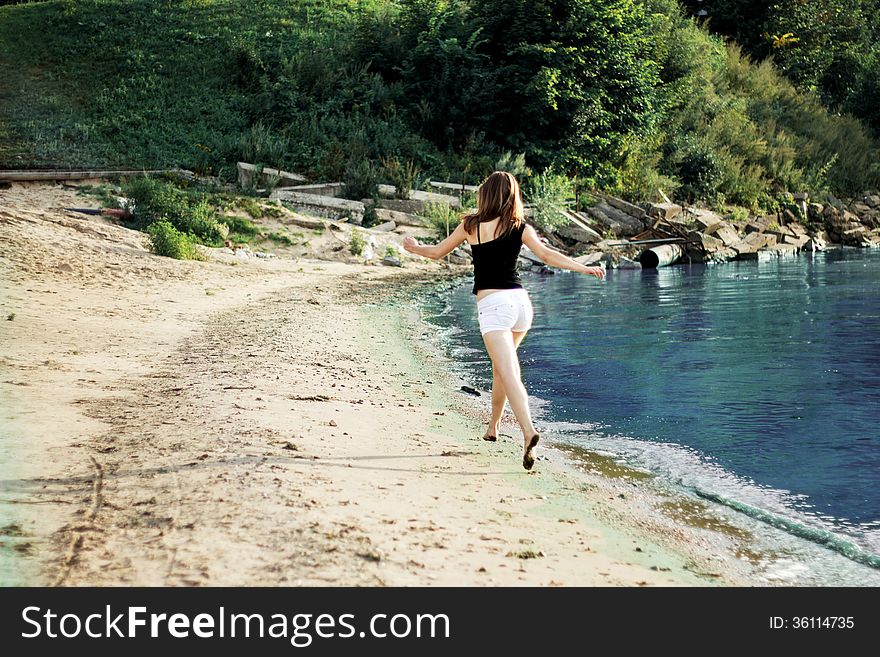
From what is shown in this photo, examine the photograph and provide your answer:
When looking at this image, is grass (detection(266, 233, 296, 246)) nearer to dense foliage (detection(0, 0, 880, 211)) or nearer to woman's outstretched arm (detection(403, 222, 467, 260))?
dense foliage (detection(0, 0, 880, 211))

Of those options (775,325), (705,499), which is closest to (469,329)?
(775,325)

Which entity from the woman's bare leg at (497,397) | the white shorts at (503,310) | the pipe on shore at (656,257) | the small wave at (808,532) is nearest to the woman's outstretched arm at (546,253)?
the white shorts at (503,310)

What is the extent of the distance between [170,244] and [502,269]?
13.2 meters

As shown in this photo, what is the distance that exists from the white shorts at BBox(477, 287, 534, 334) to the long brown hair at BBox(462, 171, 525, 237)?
43 centimetres

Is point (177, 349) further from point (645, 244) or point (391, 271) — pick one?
point (645, 244)

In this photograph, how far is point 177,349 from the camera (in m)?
10.5

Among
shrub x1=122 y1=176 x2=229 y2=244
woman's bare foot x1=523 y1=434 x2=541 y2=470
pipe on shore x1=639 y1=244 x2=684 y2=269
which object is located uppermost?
woman's bare foot x1=523 y1=434 x2=541 y2=470

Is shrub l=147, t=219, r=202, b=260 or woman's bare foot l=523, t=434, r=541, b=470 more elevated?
woman's bare foot l=523, t=434, r=541, b=470

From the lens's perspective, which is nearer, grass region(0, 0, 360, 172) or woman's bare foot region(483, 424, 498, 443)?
woman's bare foot region(483, 424, 498, 443)

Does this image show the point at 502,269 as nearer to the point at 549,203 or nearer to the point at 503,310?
the point at 503,310

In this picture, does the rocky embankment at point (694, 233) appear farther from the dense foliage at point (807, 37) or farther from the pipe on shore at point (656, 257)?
the dense foliage at point (807, 37)

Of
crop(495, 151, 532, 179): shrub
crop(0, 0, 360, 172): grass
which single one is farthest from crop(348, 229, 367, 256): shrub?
crop(495, 151, 532, 179): shrub

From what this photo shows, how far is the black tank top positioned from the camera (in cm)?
635

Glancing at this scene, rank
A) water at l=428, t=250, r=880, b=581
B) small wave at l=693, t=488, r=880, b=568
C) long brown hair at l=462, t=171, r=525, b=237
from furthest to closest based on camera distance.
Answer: water at l=428, t=250, r=880, b=581, long brown hair at l=462, t=171, r=525, b=237, small wave at l=693, t=488, r=880, b=568
